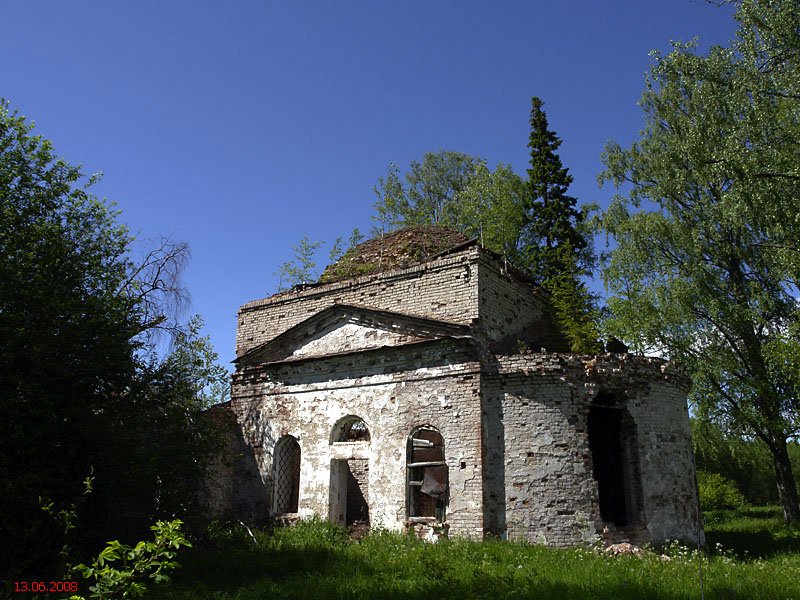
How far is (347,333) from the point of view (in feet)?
45.8

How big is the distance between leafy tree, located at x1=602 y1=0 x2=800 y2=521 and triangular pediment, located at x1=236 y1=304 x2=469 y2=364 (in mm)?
8489

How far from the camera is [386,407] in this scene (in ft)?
42.3

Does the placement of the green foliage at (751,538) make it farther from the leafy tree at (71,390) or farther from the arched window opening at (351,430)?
the leafy tree at (71,390)

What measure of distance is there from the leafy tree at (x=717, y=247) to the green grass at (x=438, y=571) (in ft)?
23.2

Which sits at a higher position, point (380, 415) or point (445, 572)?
point (380, 415)

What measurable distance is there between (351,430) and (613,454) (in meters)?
6.71

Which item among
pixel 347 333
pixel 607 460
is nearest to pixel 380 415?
pixel 347 333

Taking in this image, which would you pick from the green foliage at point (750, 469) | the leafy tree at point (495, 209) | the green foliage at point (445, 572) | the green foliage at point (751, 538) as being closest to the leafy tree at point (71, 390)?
the green foliage at point (445, 572)

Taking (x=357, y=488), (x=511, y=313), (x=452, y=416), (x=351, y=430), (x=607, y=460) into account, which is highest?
(x=511, y=313)

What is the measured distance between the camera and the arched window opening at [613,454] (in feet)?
38.7

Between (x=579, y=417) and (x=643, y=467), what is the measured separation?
1677 mm

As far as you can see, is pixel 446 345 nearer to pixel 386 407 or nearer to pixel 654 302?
pixel 386 407

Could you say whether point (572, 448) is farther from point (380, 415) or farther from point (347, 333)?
point (347, 333)

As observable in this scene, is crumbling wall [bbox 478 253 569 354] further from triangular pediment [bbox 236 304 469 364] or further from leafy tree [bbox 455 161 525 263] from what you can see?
leafy tree [bbox 455 161 525 263]
